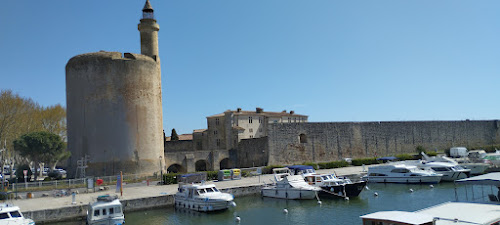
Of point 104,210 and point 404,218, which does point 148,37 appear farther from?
point 404,218

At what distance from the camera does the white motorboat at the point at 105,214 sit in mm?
15852

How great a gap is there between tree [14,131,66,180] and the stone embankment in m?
8.92

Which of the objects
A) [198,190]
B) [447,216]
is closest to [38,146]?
[198,190]

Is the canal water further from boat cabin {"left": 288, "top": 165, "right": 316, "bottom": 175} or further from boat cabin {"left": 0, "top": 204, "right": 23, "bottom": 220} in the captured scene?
boat cabin {"left": 288, "top": 165, "right": 316, "bottom": 175}

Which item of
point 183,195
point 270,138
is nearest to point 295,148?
point 270,138

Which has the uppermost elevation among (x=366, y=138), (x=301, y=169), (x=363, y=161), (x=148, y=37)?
(x=148, y=37)

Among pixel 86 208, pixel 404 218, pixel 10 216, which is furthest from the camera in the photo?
pixel 86 208

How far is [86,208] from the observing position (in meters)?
18.0

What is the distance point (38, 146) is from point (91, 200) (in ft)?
40.5

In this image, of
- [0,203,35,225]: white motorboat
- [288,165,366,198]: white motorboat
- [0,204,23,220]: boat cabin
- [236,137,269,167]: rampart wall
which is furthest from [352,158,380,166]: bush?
[0,204,23,220]: boat cabin

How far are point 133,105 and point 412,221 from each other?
23.8 meters

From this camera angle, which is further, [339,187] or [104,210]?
[339,187]

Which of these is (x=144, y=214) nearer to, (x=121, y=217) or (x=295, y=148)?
(x=121, y=217)

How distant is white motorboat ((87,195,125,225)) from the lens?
1585 centimetres
